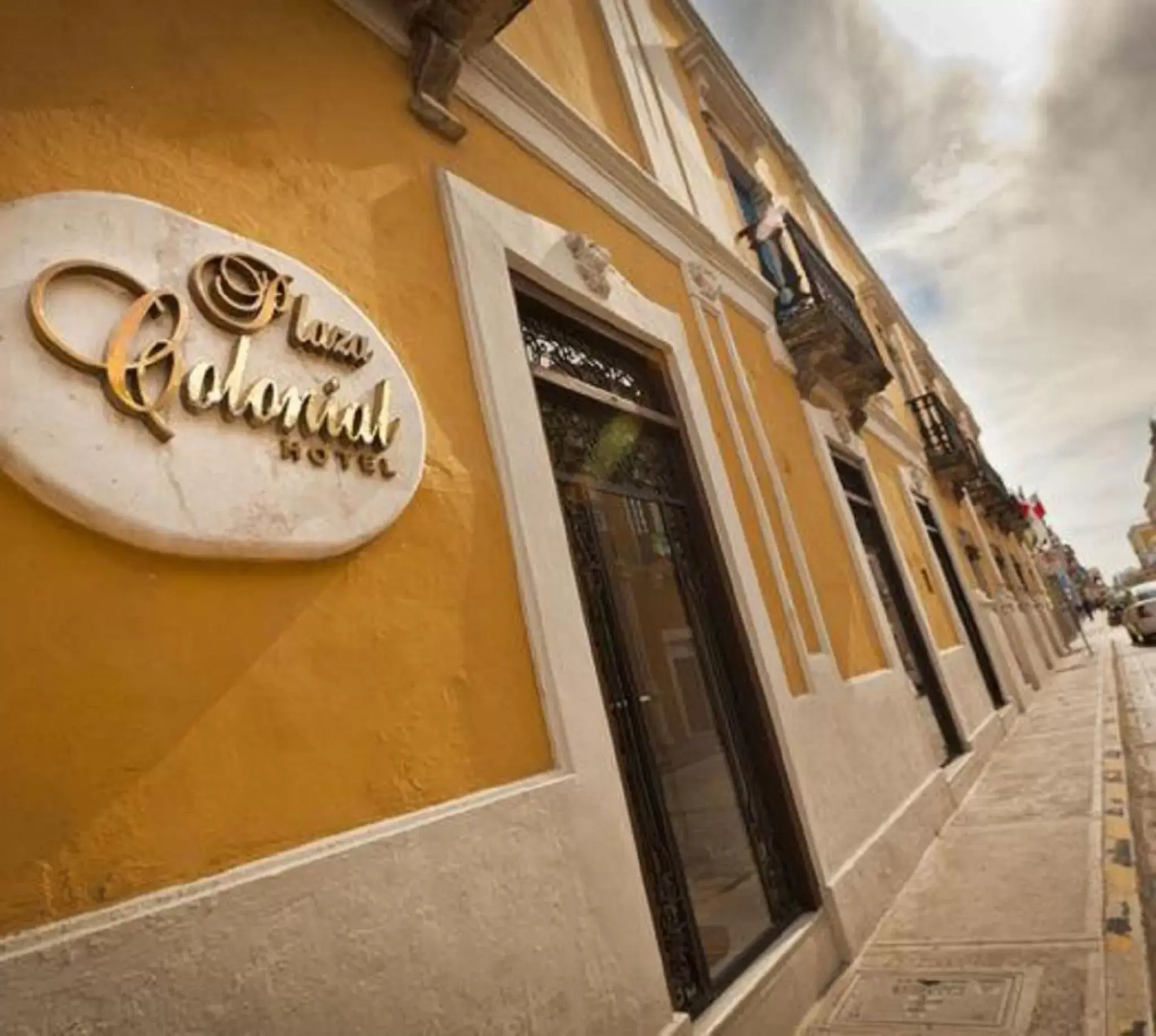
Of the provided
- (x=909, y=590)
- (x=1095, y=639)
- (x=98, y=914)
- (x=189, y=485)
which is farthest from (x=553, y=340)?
(x=1095, y=639)

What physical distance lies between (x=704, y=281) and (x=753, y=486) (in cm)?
173

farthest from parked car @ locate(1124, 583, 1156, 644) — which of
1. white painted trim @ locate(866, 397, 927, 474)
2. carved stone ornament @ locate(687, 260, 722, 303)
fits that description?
carved stone ornament @ locate(687, 260, 722, 303)

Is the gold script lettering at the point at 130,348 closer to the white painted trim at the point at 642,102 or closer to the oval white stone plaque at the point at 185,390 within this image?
the oval white stone plaque at the point at 185,390

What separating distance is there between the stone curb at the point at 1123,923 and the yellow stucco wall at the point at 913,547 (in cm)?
282

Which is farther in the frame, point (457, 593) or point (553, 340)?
point (553, 340)

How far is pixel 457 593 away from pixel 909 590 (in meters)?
6.81

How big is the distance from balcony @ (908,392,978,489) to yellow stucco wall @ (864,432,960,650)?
10.6 ft

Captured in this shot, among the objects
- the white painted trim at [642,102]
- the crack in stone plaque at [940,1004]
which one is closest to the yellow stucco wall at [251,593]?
the crack in stone plaque at [940,1004]

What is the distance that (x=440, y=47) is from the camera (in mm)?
3170

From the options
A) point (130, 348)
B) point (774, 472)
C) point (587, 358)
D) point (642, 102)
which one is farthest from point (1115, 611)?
point (130, 348)

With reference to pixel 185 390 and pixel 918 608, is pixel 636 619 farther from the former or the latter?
pixel 918 608

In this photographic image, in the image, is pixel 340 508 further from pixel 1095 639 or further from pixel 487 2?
pixel 1095 639

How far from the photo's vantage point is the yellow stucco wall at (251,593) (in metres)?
1.42

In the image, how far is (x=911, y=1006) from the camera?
2.82 metres
